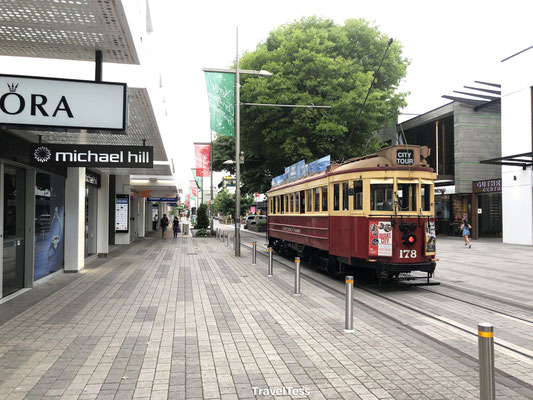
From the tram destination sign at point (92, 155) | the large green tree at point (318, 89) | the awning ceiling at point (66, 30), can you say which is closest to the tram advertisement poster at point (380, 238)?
the tram destination sign at point (92, 155)

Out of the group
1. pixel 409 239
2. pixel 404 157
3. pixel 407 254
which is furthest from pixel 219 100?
pixel 407 254

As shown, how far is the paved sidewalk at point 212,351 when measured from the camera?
167 inches

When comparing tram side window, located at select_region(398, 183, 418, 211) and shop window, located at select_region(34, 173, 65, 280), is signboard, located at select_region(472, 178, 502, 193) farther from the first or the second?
shop window, located at select_region(34, 173, 65, 280)

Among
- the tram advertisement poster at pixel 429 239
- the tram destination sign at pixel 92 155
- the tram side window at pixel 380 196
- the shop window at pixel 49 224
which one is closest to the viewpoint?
the tram destination sign at pixel 92 155

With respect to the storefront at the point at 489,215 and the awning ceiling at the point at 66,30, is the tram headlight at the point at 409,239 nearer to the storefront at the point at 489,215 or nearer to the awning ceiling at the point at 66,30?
the awning ceiling at the point at 66,30

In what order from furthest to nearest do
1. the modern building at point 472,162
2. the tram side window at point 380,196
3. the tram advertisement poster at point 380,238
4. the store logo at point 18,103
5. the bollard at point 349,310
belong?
1. the modern building at point 472,162
2. the tram side window at point 380,196
3. the tram advertisement poster at point 380,238
4. the bollard at point 349,310
5. the store logo at point 18,103

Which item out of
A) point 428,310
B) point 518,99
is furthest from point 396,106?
point 428,310

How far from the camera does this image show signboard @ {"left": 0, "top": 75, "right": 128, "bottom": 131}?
4859 mm

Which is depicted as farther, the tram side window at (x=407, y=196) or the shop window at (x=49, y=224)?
the shop window at (x=49, y=224)

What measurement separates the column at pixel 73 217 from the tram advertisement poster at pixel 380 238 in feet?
26.9

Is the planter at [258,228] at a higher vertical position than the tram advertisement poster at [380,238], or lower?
lower

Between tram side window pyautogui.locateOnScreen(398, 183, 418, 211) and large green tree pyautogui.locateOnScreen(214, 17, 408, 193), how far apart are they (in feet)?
43.9

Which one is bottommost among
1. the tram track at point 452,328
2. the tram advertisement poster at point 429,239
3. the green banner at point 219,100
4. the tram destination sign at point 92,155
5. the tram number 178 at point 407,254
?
the tram track at point 452,328

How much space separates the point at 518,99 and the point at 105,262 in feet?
76.8
